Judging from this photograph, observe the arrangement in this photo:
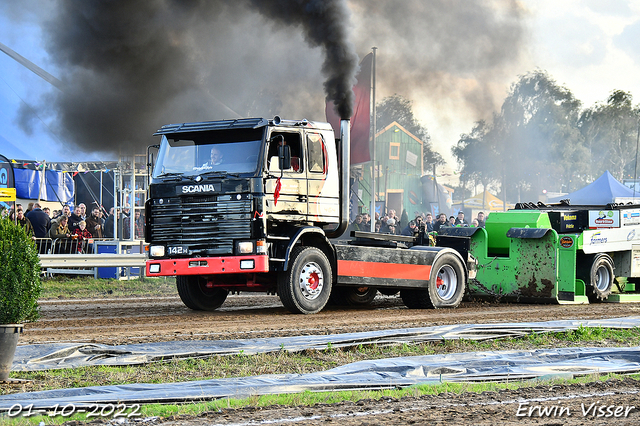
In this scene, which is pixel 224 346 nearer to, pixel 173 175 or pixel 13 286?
pixel 13 286

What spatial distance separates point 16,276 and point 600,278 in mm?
12628

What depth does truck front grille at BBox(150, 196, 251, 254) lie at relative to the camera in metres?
11.5

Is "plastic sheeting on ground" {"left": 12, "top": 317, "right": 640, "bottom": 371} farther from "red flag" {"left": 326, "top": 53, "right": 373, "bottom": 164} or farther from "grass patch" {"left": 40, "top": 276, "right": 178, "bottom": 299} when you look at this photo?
"red flag" {"left": 326, "top": 53, "right": 373, "bottom": 164}

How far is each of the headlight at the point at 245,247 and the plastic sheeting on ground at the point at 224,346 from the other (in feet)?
9.12

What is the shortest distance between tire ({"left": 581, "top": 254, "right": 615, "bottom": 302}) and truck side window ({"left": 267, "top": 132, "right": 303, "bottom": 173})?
6.84 meters

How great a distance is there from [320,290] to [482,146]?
6007 cm

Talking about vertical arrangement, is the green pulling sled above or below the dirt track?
above

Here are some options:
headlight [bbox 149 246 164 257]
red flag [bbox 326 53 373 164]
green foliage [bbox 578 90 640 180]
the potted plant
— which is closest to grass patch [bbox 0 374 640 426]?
the potted plant

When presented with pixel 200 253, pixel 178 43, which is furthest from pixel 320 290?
pixel 178 43

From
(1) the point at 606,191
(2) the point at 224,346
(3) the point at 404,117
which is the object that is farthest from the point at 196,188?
(3) the point at 404,117

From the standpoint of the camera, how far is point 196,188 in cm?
1159

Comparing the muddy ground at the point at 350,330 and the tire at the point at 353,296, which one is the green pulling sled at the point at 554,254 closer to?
the muddy ground at the point at 350,330

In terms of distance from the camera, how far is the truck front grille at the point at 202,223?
37.7ft

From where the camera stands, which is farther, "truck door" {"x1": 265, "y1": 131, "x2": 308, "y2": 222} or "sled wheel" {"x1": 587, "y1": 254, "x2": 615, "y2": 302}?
"sled wheel" {"x1": 587, "y1": 254, "x2": 615, "y2": 302}
